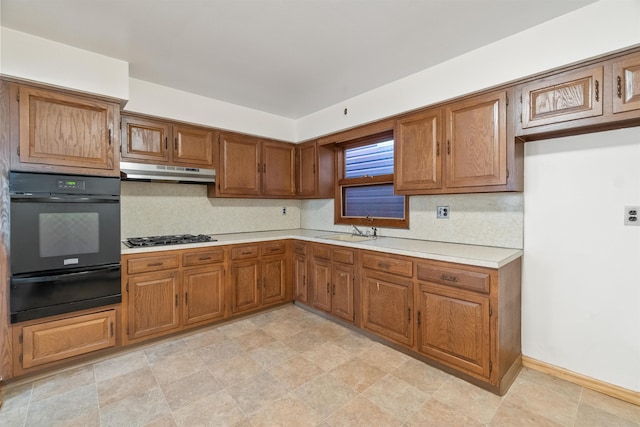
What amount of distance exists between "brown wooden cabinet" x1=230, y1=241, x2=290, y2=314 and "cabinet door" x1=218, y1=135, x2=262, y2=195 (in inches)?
28.5

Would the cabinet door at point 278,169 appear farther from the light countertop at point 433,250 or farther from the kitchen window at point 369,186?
the light countertop at point 433,250

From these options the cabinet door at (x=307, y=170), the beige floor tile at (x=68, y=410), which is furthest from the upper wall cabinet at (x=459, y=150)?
the beige floor tile at (x=68, y=410)

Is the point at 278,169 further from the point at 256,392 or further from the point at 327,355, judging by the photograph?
the point at 256,392

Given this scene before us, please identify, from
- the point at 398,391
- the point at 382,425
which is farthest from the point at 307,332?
the point at 382,425

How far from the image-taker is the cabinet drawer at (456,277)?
77.7 inches

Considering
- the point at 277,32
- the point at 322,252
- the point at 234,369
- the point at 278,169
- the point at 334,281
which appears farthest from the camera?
the point at 278,169

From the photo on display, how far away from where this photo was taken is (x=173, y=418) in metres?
1.73

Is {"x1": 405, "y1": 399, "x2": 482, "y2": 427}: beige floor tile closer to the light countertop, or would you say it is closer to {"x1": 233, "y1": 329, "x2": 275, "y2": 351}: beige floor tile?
the light countertop

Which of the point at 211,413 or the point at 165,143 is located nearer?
the point at 211,413

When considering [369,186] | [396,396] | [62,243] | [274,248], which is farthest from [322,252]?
[62,243]

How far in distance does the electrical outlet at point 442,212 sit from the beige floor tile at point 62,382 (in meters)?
3.12

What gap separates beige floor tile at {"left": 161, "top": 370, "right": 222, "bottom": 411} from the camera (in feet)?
6.18

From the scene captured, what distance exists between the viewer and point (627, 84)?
168cm

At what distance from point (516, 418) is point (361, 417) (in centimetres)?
92
